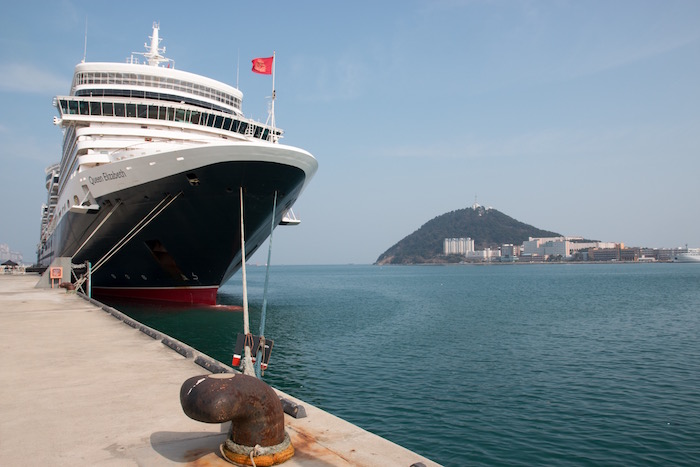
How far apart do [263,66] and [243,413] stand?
74.3ft

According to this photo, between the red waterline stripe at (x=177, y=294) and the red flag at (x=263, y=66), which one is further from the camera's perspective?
the red waterline stripe at (x=177, y=294)

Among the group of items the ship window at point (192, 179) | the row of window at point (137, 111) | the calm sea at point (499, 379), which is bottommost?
the calm sea at point (499, 379)

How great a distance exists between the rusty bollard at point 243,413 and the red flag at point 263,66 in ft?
72.4

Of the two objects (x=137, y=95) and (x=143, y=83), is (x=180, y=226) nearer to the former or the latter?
(x=137, y=95)

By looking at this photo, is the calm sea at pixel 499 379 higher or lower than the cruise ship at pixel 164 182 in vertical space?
lower

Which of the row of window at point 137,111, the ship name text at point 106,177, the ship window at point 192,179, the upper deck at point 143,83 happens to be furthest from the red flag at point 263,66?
the ship name text at point 106,177

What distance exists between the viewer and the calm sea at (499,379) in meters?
9.39

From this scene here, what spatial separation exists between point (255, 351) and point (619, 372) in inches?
511

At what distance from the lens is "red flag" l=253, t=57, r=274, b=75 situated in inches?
960

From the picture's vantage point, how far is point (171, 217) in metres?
23.0

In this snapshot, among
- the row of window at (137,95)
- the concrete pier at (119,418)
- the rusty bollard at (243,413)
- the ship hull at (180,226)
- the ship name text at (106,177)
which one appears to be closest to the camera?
the rusty bollard at (243,413)

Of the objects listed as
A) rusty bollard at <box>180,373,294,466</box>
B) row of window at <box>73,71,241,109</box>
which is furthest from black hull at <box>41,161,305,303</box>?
rusty bollard at <box>180,373,294,466</box>

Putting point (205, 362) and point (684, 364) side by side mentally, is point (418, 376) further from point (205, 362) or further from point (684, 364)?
point (684, 364)

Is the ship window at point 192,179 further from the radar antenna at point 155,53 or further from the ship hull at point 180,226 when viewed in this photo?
the radar antenna at point 155,53
